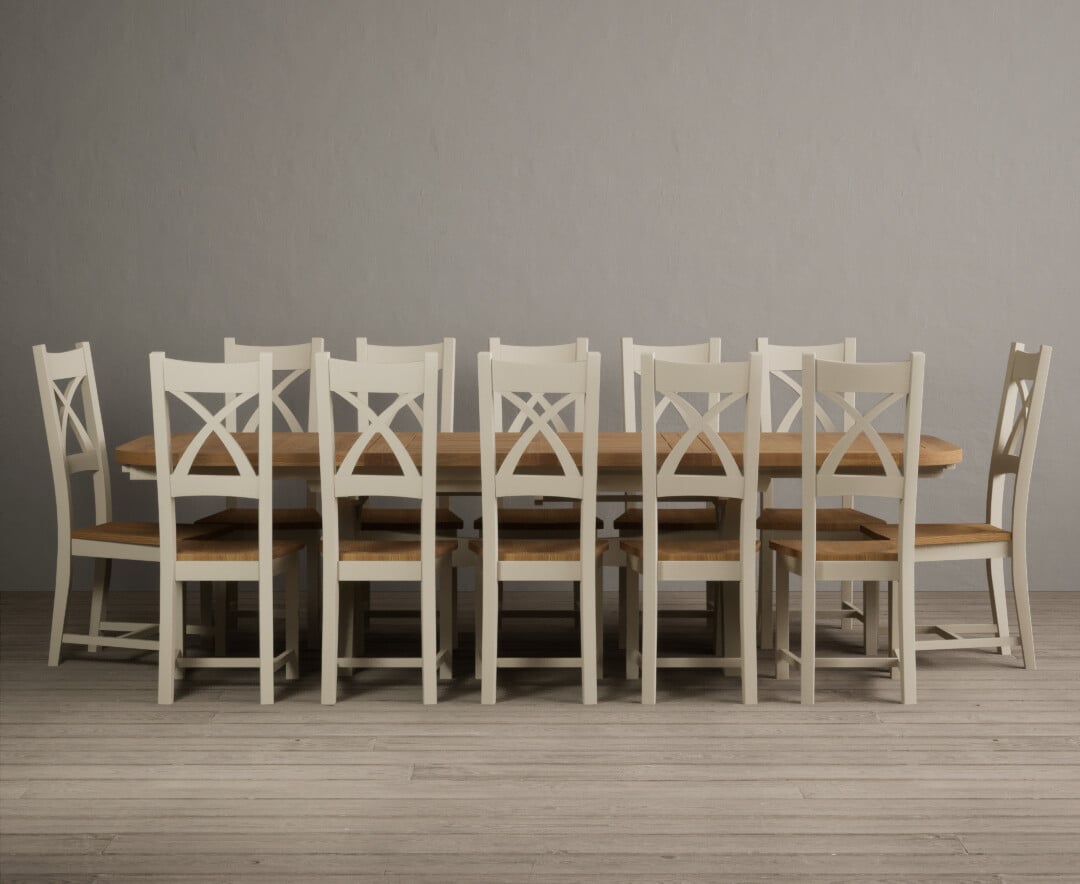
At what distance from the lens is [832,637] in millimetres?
4777

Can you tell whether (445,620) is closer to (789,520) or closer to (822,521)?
(789,520)

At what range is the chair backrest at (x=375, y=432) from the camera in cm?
364

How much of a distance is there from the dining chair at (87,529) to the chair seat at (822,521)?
2095 mm

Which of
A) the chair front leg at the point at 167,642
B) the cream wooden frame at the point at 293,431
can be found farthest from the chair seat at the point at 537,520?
the chair front leg at the point at 167,642

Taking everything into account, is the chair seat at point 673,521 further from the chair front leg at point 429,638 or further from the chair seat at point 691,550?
the chair front leg at point 429,638

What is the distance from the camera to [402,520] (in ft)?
14.9

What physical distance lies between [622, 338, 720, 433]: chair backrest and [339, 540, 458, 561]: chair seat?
136 centimetres

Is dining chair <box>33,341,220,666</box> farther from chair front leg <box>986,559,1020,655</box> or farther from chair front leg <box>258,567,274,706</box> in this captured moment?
chair front leg <box>986,559,1020,655</box>

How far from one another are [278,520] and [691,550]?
5.47 feet

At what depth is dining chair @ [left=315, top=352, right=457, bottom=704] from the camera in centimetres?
366

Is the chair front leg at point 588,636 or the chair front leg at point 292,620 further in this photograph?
the chair front leg at point 292,620

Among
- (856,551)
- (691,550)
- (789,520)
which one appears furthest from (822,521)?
(691,550)

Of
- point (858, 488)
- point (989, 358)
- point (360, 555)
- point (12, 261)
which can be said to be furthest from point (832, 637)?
point (12, 261)

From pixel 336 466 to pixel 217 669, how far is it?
95cm
